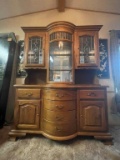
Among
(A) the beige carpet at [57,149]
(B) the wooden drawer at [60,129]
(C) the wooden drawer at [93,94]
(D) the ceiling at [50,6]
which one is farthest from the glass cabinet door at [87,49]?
(A) the beige carpet at [57,149]

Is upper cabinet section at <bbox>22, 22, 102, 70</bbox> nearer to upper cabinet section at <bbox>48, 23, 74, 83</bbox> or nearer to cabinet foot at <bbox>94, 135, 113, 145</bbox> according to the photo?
upper cabinet section at <bbox>48, 23, 74, 83</bbox>

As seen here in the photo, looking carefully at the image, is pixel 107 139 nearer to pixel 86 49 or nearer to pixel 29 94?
pixel 29 94

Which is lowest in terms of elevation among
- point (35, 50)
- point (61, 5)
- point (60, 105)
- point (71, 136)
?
point (71, 136)

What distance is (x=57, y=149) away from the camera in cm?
150

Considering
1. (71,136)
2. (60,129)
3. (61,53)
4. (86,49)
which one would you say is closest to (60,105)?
(60,129)

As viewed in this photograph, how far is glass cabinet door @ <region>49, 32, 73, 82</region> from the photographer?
1.93m

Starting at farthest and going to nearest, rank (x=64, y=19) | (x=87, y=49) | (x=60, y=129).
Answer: (x=64, y=19), (x=87, y=49), (x=60, y=129)

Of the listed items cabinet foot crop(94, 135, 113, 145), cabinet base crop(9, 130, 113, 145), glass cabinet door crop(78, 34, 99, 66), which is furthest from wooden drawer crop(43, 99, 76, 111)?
glass cabinet door crop(78, 34, 99, 66)

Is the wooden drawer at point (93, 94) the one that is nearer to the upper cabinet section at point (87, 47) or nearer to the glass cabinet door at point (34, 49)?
the upper cabinet section at point (87, 47)

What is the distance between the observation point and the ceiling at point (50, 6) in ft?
7.34

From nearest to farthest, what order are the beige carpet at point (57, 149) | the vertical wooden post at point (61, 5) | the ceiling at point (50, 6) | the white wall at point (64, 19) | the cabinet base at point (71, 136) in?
1. the beige carpet at point (57, 149)
2. the cabinet base at point (71, 136)
3. the ceiling at point (50, 6)
4. the vertical wooden post at point (61, 5)
5. the white wall at point (64, 19)

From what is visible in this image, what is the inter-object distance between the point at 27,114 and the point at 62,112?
561 mm

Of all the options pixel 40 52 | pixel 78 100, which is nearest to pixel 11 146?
pixel 78 100

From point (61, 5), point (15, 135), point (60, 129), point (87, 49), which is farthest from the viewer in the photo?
point (61, 5)
